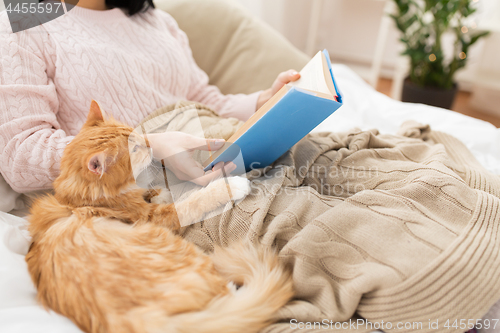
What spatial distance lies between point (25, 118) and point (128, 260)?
1.57 ft

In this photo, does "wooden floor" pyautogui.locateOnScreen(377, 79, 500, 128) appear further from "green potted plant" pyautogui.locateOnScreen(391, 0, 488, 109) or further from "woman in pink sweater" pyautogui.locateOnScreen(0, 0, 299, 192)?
"woman in pink sweater" pyautogui.locateOnScreen(0, 0, 299, 192)

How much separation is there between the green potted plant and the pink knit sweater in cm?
164

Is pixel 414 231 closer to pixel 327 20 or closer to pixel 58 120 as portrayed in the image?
pixel 58 120

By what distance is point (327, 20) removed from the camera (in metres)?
3.23

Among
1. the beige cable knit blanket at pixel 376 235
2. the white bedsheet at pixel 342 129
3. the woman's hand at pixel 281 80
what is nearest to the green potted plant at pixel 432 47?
the white bedsheet at pixel 342 129

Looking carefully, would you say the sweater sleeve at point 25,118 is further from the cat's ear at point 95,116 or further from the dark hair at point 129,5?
the dark hair at point 129,5

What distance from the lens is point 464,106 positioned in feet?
9.57

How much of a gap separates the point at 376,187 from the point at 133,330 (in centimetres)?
62

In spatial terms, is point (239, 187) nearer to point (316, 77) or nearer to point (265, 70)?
point (316, 77)

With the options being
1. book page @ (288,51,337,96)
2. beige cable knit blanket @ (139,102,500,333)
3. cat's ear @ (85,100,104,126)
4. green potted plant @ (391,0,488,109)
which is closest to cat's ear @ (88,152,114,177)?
cat's ear @ (85,100,104,126)

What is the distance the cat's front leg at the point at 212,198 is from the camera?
77cm

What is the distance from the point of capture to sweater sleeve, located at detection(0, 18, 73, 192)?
784 millimetres

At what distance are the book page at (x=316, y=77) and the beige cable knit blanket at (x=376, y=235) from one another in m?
0.20

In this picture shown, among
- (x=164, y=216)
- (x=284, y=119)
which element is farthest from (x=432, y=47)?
(x=164, y=216)
